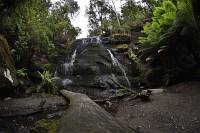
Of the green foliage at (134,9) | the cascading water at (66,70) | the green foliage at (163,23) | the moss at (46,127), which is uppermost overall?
the green foliage at (134,9)

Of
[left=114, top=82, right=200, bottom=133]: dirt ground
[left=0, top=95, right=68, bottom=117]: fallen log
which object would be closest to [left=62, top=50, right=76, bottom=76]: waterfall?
[left=0, top=95, right=68, bottom=117]: fallen log

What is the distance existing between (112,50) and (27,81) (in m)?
6.38

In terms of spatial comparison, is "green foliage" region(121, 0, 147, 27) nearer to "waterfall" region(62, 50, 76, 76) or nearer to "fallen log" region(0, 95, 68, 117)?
"waterfall" region(62, 50, 76, 76)

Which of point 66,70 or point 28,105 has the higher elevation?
point 66,70

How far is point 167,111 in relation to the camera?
6.39m

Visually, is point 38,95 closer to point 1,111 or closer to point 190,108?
point 1,111

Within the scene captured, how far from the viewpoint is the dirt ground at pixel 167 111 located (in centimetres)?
531

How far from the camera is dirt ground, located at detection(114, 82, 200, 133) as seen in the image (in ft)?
17.4

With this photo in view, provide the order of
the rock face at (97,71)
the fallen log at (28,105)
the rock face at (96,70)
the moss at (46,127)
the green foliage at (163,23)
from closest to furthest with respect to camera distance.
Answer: the moss at (46,127) < the fallen log at (28,105) < the green foliage at (163,23) < the rock face at (97,71) < the rock face at (96,70)

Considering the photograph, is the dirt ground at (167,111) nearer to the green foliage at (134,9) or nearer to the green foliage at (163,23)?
the green foliage at (163,23)

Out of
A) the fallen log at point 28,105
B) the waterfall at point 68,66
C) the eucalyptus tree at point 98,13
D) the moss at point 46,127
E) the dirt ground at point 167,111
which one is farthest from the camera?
the eucalyptus tree at point 98,13

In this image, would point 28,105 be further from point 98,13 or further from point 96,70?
point 98,13

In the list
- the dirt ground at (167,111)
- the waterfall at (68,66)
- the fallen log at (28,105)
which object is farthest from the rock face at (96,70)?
the dirt ground at (167,111)

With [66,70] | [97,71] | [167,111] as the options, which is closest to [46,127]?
[167,111]
